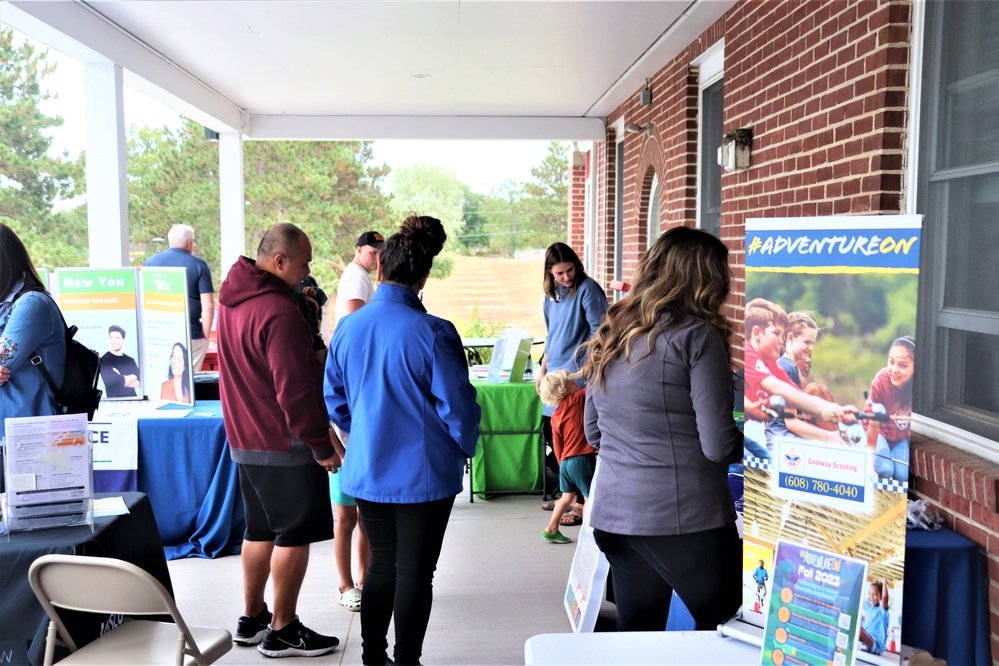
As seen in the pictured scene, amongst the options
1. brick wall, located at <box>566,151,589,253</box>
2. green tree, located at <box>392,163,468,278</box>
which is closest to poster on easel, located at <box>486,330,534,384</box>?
brick wall, located at <box>566,151,589,253</box>

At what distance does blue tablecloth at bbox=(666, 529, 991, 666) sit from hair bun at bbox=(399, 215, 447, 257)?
5.46 feet

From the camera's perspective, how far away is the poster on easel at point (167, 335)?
4414 millimetres

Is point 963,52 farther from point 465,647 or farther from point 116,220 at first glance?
point 116,220

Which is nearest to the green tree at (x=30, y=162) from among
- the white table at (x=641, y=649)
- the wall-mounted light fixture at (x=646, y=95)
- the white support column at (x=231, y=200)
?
the white support column at (x=231, y=200)

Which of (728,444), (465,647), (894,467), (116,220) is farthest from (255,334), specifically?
(116,220)

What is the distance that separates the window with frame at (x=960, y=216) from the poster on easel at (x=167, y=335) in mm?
3488

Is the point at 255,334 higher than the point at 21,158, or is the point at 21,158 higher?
the point at 21,158

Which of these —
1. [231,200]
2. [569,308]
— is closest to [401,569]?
[569,308]

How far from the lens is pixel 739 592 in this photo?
85.1 inches

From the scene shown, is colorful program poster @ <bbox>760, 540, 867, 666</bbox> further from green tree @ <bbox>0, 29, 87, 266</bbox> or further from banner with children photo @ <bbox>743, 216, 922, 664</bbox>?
green tree @ <bbox>0, 29, 87, 266</bbox>

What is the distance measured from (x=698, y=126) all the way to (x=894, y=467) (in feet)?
14.8

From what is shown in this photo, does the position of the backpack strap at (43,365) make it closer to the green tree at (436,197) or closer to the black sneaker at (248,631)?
the black sneaker at (248,631)

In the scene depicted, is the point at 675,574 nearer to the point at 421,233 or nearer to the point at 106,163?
the point at 421,233

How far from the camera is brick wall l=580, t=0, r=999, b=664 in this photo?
2508mm
